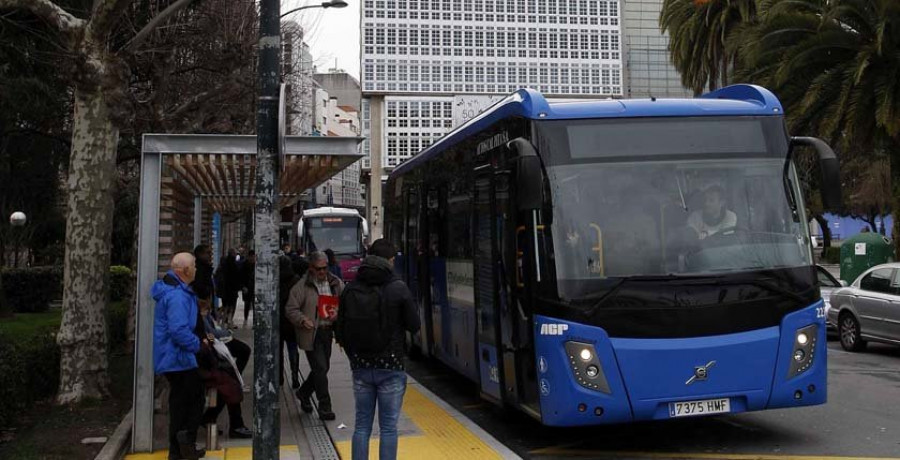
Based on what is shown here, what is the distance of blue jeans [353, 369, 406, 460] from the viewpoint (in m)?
5.73

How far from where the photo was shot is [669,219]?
Answer: 272 inches

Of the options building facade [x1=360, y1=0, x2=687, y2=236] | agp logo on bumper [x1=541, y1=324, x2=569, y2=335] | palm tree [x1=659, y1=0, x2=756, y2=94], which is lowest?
agp logo on bumper [x1=541, y1=324, x2=569, y2=335]

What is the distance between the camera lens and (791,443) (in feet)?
24.8

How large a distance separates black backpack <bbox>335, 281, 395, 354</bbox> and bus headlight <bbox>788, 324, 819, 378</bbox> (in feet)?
11.4

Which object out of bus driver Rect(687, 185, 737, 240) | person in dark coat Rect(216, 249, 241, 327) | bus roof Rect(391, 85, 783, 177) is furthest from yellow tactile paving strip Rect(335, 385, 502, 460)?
person in dark coat Rect(216, 249, 241, 327)

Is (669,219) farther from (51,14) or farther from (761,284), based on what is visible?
(51,14)

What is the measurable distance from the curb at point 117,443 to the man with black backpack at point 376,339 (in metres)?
2.42

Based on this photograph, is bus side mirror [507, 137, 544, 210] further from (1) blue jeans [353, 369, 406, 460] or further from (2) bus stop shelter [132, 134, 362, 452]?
(2) bus stop shelter [132, 134, 362, 452]

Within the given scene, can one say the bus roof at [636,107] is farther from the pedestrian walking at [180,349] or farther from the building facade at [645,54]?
the building facade at [645,54]

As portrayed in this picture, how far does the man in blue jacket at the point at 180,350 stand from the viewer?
6.45m

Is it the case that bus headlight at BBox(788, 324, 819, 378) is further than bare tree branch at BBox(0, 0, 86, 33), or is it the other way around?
bare tree branch at BBox(0, 0, 86, 33)

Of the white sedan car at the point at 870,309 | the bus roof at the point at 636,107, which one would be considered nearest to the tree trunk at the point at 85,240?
the bus roof at the point at 636,107

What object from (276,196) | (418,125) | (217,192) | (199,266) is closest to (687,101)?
(276,196)

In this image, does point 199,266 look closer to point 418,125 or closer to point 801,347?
point 801,347
